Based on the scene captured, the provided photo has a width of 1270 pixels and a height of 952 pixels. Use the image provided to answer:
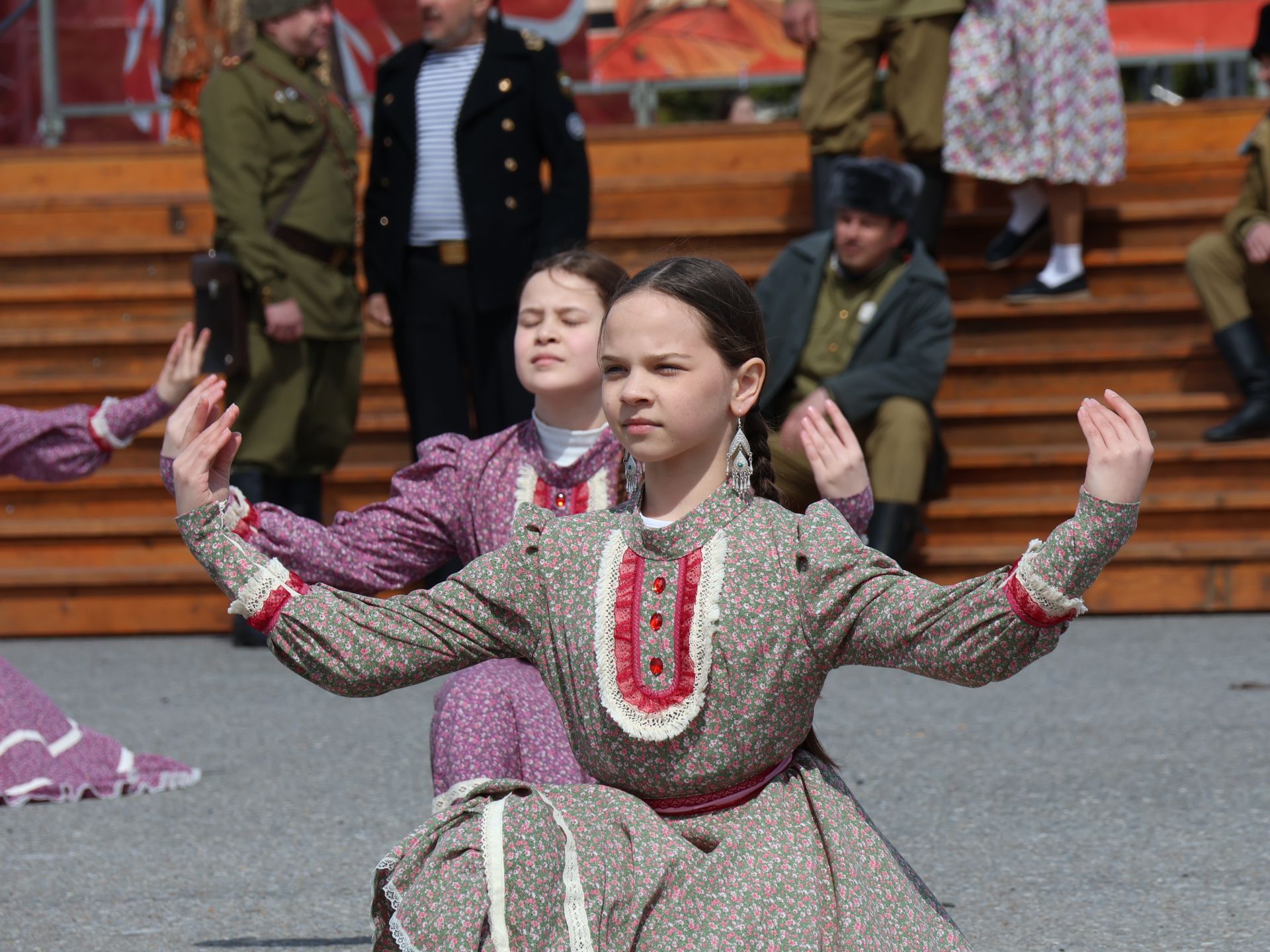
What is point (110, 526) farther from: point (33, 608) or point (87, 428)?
point (87, 428)

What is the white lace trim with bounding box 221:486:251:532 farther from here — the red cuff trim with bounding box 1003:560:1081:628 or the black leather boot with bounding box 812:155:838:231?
the black leather boot with bounding box 812:155:838:231

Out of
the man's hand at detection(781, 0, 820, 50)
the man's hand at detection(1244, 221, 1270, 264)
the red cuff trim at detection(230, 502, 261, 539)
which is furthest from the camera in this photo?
the man's hand at detection(781, 0, 820, 50)

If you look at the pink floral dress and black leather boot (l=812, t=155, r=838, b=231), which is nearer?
the pink floral dress

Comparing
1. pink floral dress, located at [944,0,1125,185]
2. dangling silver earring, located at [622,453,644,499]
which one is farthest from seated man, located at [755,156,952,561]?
dangling silver earring, located at [622,453,644,499]

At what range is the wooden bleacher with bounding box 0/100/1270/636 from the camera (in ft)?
22.3

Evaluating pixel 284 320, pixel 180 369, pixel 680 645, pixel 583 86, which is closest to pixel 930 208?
pixel 284 320

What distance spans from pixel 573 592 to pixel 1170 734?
2682 mm

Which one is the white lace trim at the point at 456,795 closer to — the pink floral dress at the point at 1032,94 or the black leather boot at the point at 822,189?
the black leather boot at the point at 822,189

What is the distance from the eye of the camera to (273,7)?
6.23 meters

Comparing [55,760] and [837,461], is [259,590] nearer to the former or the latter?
[837,461]

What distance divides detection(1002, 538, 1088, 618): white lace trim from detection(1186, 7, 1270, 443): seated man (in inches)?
191

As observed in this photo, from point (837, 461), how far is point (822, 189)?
4.47m

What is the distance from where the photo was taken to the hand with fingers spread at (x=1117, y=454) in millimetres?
2258

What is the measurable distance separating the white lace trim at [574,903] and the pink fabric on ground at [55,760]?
2443 mm
